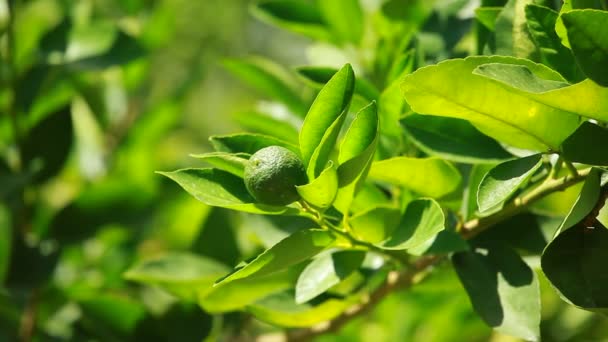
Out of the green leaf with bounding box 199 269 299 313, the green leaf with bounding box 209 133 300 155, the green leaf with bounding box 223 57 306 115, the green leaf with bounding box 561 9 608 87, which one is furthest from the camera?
the green leaf with bounding box 223 57 306 115

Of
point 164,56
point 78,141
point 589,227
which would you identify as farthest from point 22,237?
point 164,56

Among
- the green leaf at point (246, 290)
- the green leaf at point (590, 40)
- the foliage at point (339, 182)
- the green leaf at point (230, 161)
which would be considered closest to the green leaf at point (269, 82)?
the foliage at point (339, 182)

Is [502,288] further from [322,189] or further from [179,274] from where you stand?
[179,274]

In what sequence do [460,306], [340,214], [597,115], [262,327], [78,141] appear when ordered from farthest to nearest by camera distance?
[262,327] < [78,141] < [460,306] < [340,214] < [597,115]

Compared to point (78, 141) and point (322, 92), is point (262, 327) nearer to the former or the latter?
point (78, 141)

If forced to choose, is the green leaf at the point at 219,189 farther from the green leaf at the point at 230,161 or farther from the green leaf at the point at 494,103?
the green leaf at the point at 494,103

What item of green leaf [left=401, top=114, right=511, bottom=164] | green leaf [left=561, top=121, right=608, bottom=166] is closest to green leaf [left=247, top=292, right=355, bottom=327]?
green leaf [left=401, top=114, right=511, bottom=164]

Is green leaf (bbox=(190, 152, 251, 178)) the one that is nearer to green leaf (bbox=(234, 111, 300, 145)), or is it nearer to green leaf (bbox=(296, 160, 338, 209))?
green leaf (bbox=(296, 160, 338, 209))
